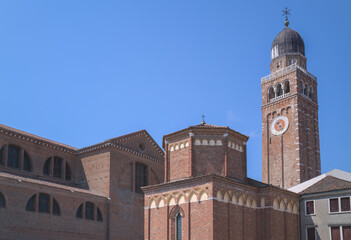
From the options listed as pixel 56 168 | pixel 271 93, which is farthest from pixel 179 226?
pixel 271 93

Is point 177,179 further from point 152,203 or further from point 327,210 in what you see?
point 327,210

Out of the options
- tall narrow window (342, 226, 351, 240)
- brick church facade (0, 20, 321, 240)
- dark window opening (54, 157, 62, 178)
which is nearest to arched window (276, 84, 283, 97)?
brick church facade (0, 20, 321, 240)

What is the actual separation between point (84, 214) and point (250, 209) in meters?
14.5

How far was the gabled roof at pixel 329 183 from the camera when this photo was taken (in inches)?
1097

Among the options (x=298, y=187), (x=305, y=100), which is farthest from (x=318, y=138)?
(x=298, y=187)

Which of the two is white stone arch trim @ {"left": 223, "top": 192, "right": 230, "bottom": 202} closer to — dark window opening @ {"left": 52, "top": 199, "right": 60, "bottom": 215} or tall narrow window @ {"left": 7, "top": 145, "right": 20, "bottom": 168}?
dark window opening @ {"left": 52, "top": 199, "right": 60, "bottom": 215}

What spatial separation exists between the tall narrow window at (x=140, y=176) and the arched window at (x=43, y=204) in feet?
28.1

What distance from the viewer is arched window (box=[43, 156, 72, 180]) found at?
121 ft

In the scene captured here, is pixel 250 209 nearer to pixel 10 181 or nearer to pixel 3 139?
pixel 10 181

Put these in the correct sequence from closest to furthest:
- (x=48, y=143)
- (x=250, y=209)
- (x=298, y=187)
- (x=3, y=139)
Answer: (x=250, y=209) < (x=298, y=187) < (x=3, y=139) < (x=48, y=143)

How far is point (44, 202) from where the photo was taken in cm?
3136

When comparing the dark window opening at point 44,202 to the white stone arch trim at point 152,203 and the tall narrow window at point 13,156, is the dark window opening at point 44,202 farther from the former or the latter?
the white stone arch trim at point 152,203

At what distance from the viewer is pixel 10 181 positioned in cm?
2936

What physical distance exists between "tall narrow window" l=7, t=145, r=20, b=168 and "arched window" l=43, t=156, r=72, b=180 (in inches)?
113
